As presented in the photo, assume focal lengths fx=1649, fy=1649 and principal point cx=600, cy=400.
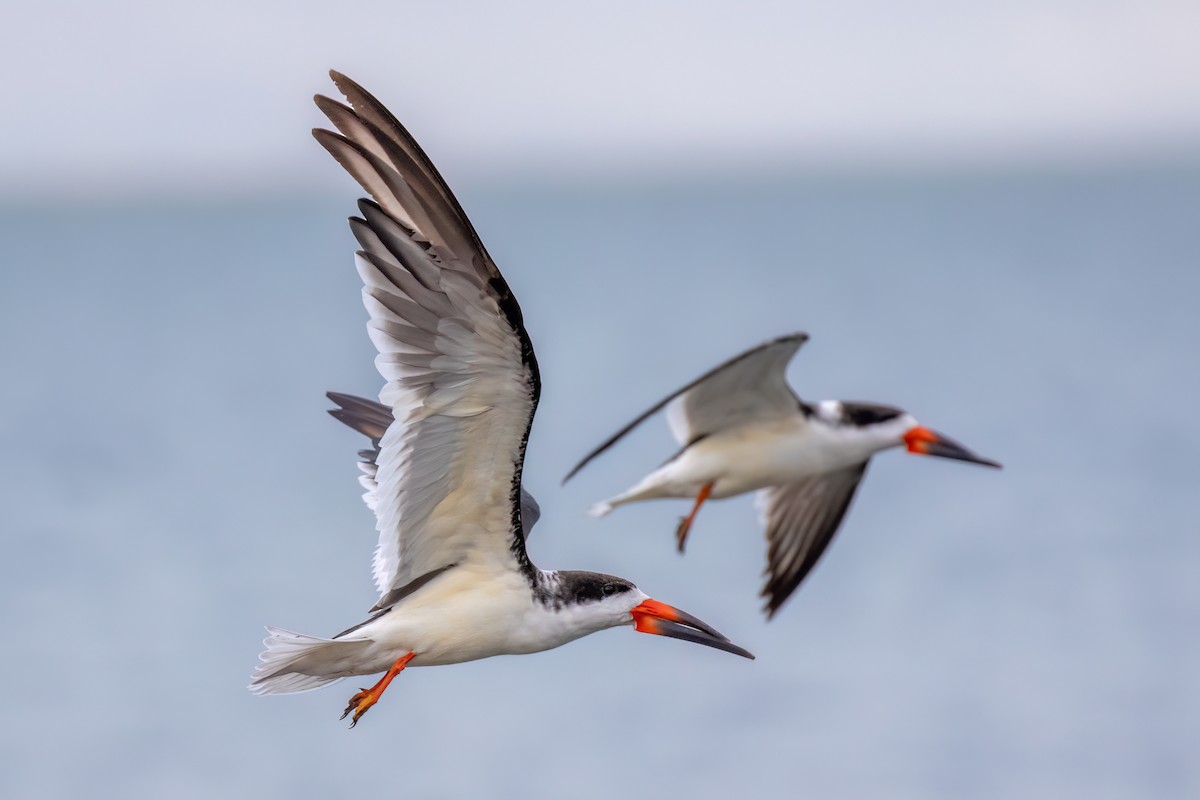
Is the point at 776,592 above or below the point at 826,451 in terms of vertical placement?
below

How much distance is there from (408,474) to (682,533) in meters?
2.93

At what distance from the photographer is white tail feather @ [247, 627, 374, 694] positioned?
4.70 m

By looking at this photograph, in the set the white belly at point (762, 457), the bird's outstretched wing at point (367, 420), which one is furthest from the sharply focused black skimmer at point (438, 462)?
the white belly at point (762, 457)

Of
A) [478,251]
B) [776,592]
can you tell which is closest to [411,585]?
[478,251]

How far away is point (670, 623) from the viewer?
5.23 m

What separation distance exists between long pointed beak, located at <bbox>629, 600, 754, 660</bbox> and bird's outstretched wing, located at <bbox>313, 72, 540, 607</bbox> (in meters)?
0.55

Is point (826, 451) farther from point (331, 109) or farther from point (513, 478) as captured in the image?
point (331, 109)

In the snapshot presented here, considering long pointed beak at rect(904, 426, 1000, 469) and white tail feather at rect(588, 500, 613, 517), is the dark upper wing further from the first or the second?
white tail feather at rect(588, 500, 613, 517)

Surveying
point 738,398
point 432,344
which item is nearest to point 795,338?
point 738,398

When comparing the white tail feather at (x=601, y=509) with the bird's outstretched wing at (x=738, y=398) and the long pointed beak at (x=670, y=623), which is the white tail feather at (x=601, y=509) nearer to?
the bird's outstretched wing at (x=738, y=398)

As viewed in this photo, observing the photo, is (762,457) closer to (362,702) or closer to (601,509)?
(601,509)

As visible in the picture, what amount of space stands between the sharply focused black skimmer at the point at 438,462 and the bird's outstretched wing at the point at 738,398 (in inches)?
74.3

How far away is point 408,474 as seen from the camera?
15.4 ft

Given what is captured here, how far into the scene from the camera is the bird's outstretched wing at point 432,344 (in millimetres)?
4301
